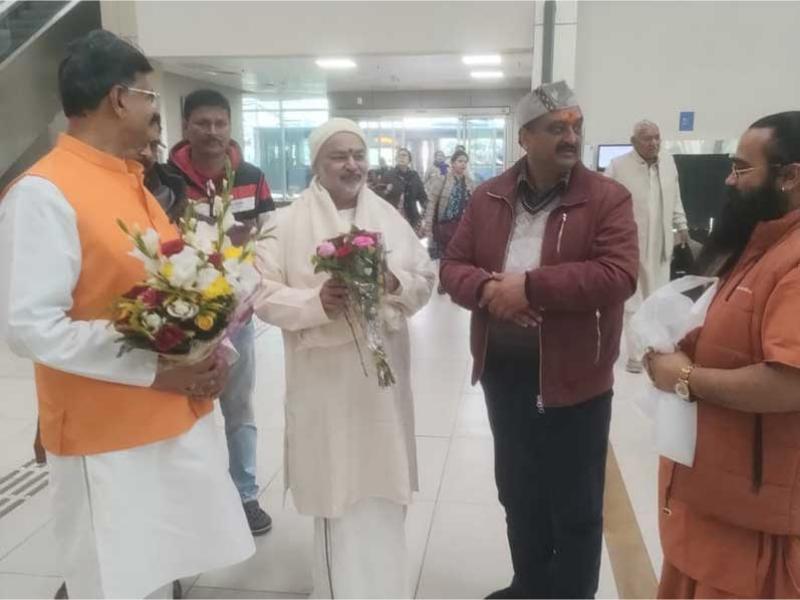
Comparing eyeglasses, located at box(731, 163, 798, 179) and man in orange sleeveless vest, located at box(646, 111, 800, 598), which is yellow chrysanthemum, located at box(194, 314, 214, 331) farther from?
eyeglasses, located at box(731, 163, 798, 179)

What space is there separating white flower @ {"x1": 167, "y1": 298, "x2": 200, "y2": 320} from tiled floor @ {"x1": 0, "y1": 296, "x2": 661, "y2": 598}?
105cm

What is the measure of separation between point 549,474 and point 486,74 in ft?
38.7

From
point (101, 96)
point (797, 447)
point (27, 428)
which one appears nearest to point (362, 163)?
point (101, 96)

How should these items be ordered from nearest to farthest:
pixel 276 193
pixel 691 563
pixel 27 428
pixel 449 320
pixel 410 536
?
pixel 691 563 < pixel 410 536 < pixel 27 428 < pixel 449 320 < pixel 276 193

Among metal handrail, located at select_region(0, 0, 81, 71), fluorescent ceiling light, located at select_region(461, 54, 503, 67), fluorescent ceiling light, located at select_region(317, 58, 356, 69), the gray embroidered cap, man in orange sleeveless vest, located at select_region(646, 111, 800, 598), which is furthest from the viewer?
fluorescent ceiling light, located at select_region(317, 58, 356, 69)

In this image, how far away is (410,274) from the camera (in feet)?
6.67

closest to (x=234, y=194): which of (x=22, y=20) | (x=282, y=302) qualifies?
(x=282, y=302)

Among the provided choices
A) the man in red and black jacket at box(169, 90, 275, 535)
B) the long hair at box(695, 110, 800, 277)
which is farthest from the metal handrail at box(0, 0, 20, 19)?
the long hair at box(695, 110, 800, 277)

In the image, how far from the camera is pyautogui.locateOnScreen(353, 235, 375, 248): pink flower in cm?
171

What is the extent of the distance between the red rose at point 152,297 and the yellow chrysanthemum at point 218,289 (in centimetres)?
8

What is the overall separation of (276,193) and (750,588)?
1767cm

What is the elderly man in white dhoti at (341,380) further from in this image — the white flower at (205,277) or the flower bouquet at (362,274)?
the white flower at (205,277)

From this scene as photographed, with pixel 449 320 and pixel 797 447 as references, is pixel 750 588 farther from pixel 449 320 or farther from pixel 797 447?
pixel 449 320

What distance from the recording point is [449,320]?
22.1 ft
